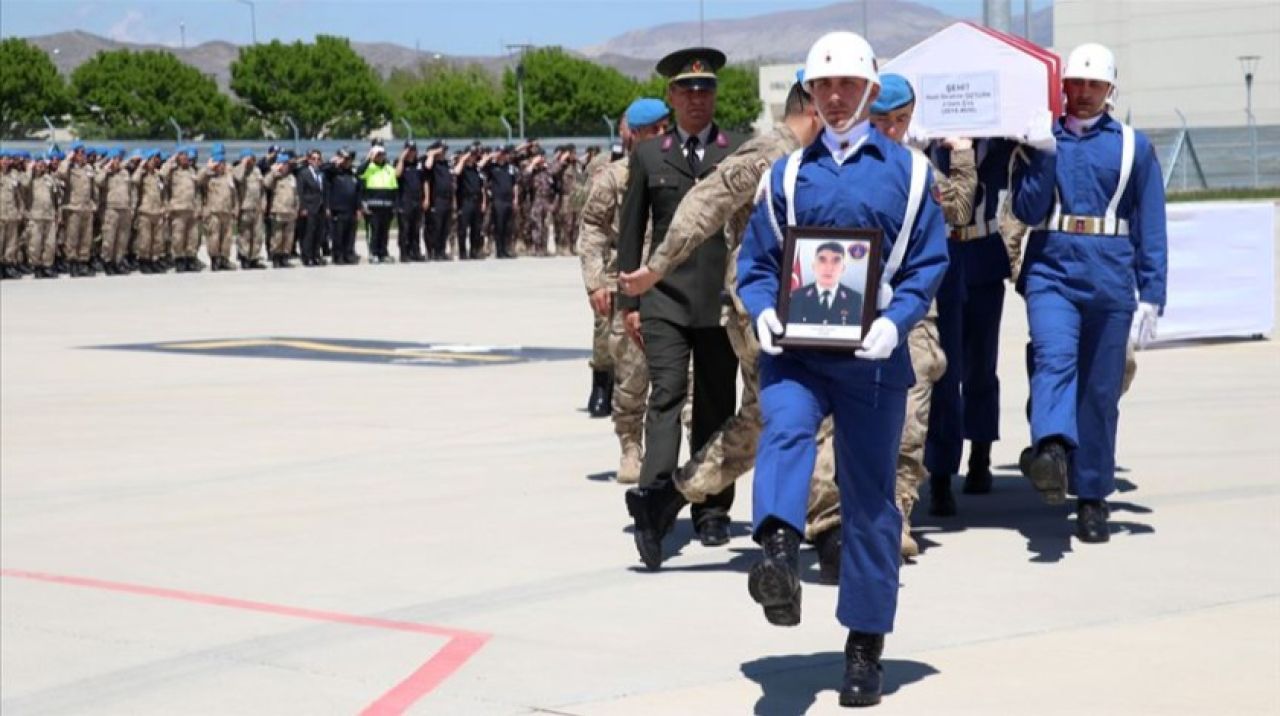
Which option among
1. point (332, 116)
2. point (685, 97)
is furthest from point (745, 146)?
point (332, 116)

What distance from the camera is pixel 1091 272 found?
9250mm

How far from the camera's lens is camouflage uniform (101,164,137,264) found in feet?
109

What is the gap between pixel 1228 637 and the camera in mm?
7301

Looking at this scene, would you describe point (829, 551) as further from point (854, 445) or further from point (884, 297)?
point (884, 297)

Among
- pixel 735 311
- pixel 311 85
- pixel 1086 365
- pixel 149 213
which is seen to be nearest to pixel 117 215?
pixel 149 213

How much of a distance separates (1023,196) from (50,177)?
1016 inches

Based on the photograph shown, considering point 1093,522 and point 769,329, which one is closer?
Answer: point 769,329

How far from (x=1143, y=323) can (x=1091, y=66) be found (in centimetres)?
108

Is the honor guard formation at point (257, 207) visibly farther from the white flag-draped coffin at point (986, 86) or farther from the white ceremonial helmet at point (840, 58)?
the white ceremonial helmet at point (840, 58)

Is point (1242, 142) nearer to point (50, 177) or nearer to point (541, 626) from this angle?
point (50, 177)

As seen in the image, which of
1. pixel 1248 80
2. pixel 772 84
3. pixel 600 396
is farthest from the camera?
pixel 772 84

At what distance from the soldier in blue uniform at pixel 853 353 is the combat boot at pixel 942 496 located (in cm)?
361

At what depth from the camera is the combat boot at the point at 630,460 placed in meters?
11.1

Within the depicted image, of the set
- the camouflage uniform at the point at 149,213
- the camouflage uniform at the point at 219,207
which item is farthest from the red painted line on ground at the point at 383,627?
the camouflage uniform at the point at 219,207
